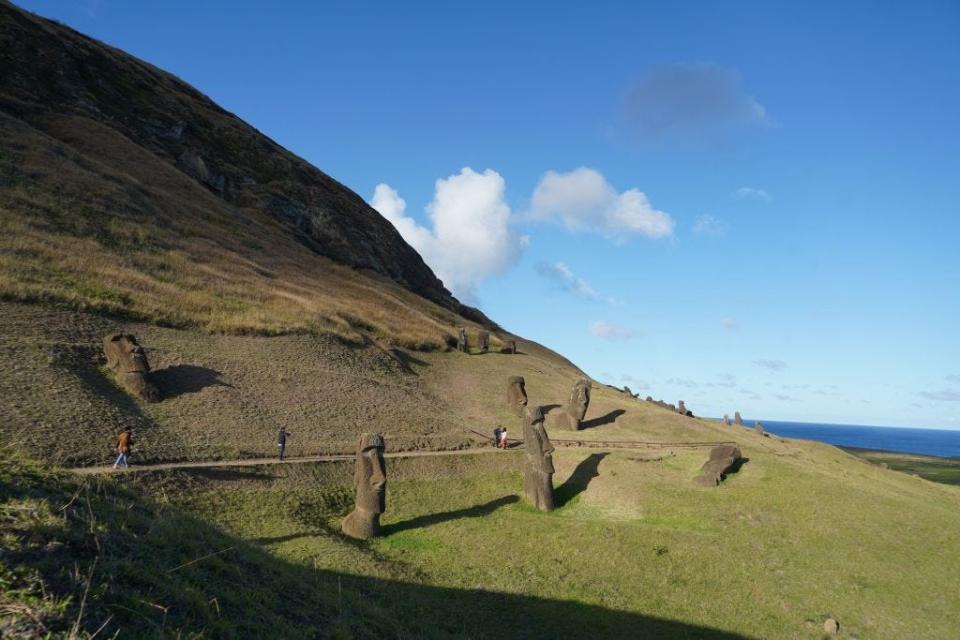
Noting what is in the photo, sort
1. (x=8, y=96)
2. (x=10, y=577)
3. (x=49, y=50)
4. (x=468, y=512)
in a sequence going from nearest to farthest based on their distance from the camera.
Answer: (x=10, y=577), (x=468, y=512), (x=8, y=96), (x=49, y=50)

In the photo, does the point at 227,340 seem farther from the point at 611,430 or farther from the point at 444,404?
the point at 611,430

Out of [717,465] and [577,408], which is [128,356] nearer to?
[577,408]

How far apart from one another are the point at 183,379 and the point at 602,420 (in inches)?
1094

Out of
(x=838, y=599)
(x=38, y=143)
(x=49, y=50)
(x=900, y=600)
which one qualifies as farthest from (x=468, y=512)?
(x=49, y=50)

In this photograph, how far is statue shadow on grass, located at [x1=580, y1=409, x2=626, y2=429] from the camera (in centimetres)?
4181

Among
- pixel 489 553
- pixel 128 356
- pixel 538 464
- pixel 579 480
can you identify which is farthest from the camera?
pixel 579 480

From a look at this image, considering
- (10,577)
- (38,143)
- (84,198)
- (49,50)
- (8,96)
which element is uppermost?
(49,50)

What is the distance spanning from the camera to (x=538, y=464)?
2838 centimetres

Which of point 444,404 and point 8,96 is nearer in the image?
point 444,404

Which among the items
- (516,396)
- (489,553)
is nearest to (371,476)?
(489,553)

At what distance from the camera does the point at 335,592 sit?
1192cm

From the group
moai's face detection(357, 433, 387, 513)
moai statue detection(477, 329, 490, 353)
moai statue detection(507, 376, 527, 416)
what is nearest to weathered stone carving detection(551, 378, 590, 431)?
moai statue detection(507, 376, 527, 416)

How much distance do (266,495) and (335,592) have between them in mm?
14693

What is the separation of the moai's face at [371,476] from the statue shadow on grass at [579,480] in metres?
9.50
